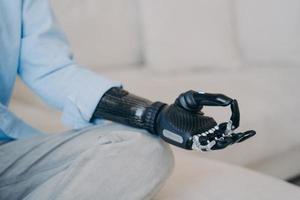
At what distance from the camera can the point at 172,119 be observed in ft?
2.40

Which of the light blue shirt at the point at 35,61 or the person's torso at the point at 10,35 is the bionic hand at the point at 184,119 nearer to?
the light blue shirt at the point at 35,61

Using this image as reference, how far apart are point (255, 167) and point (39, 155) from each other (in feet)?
3.05

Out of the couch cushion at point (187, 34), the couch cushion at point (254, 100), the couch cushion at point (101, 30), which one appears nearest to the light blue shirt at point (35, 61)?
the couch cushion at point (254, 100)

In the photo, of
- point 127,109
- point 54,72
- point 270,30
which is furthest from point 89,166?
point 270,30

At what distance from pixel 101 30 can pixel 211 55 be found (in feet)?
1.40

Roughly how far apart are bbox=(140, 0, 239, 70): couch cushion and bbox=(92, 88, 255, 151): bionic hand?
101cm

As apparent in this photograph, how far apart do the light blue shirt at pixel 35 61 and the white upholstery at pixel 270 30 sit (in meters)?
1.23

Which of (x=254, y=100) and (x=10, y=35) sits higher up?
(x=10, y=35)

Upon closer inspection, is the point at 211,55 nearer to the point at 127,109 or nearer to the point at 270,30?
the point at 270,30

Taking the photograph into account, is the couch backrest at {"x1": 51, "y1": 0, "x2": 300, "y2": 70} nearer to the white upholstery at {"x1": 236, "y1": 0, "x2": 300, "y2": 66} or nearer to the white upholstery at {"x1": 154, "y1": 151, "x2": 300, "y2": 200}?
the white upholstery at {"x1": 236, "y1": 0, "x2": 300, "y2": 66}

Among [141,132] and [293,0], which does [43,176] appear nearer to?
[141,132]

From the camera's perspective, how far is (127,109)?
79 centimetres

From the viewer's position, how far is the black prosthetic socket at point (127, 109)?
77cm

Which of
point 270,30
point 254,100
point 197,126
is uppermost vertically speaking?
point 197,126
